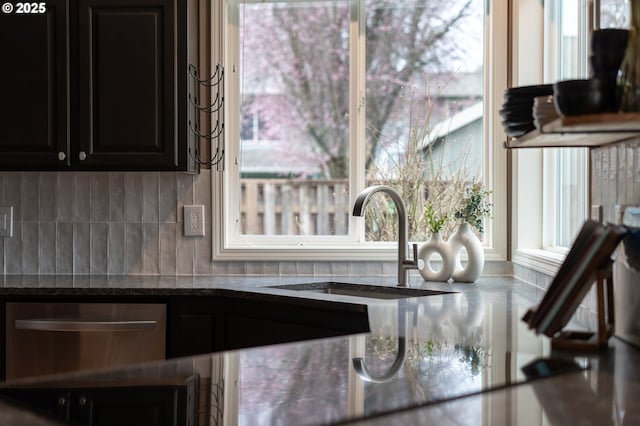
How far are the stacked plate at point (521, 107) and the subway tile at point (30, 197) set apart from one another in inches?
83.7

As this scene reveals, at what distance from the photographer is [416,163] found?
11.2ft

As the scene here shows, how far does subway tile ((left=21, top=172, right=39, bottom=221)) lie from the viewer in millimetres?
3334

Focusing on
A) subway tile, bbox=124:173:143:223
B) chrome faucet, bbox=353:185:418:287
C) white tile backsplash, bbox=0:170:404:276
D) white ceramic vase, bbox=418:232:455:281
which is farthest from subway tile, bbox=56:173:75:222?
white ceramic vase, bbox=418:232:455:281

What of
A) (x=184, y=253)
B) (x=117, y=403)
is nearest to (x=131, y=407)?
(x=117, y=403)

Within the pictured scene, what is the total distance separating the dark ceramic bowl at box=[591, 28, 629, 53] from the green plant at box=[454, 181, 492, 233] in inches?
56.2

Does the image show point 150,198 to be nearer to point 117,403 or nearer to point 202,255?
point 202,255

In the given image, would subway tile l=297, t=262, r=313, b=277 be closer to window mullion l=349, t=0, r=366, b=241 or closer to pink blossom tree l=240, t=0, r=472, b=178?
window mullion l=349, t=0, r=366, b=241

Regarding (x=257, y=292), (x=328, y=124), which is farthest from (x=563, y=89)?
(x=328, y=124)

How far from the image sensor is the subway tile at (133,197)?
3318 millimetres

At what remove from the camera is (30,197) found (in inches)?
131

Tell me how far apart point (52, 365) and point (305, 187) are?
1.44m

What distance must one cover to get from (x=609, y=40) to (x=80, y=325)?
1.97 metres

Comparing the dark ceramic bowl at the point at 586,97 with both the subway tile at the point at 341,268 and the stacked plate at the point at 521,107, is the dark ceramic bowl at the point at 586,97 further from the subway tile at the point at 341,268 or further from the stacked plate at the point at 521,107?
the subway tile at the point at 341,268

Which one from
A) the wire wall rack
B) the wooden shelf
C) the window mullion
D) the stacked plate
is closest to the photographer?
the wooden shelf
